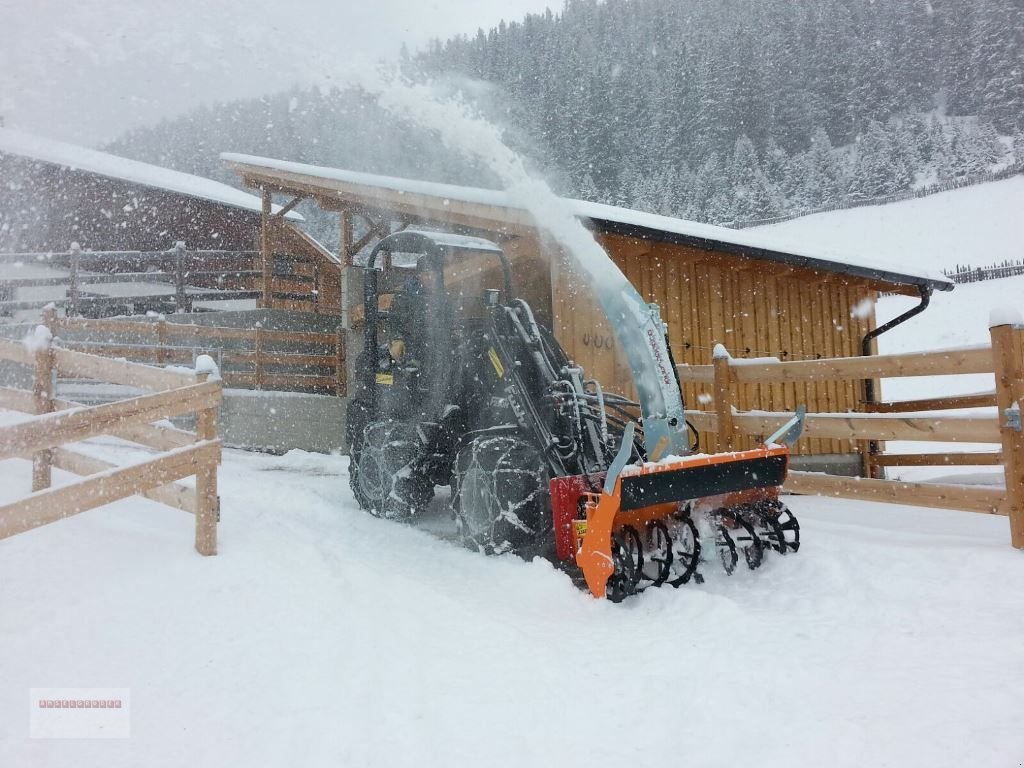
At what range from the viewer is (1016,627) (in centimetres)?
289

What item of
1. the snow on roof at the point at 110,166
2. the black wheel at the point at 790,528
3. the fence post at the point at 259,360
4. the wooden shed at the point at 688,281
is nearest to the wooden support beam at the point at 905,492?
the black wheel at the point at 790,528

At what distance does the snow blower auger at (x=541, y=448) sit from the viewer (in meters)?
3.74

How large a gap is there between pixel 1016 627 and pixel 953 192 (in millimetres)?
39953

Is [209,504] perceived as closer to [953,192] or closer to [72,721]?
[72,721]

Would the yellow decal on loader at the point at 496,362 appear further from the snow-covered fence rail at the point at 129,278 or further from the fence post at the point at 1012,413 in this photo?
the snow-covered fence rail at the point at 129,278

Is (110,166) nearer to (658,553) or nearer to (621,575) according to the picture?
(658,553)

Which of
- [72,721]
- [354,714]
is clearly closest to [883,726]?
[354,714]

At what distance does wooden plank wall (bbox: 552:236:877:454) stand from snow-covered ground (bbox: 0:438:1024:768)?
3.61 meters

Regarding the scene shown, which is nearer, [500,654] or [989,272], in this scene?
[500,654]

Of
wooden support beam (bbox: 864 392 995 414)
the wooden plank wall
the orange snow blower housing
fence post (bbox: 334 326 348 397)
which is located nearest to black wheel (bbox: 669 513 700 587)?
the orange snow blower housing

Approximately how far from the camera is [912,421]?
14.3 feet

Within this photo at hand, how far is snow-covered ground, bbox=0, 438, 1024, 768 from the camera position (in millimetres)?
2176

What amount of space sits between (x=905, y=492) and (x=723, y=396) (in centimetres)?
157

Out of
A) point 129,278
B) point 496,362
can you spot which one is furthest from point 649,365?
point 129,278
